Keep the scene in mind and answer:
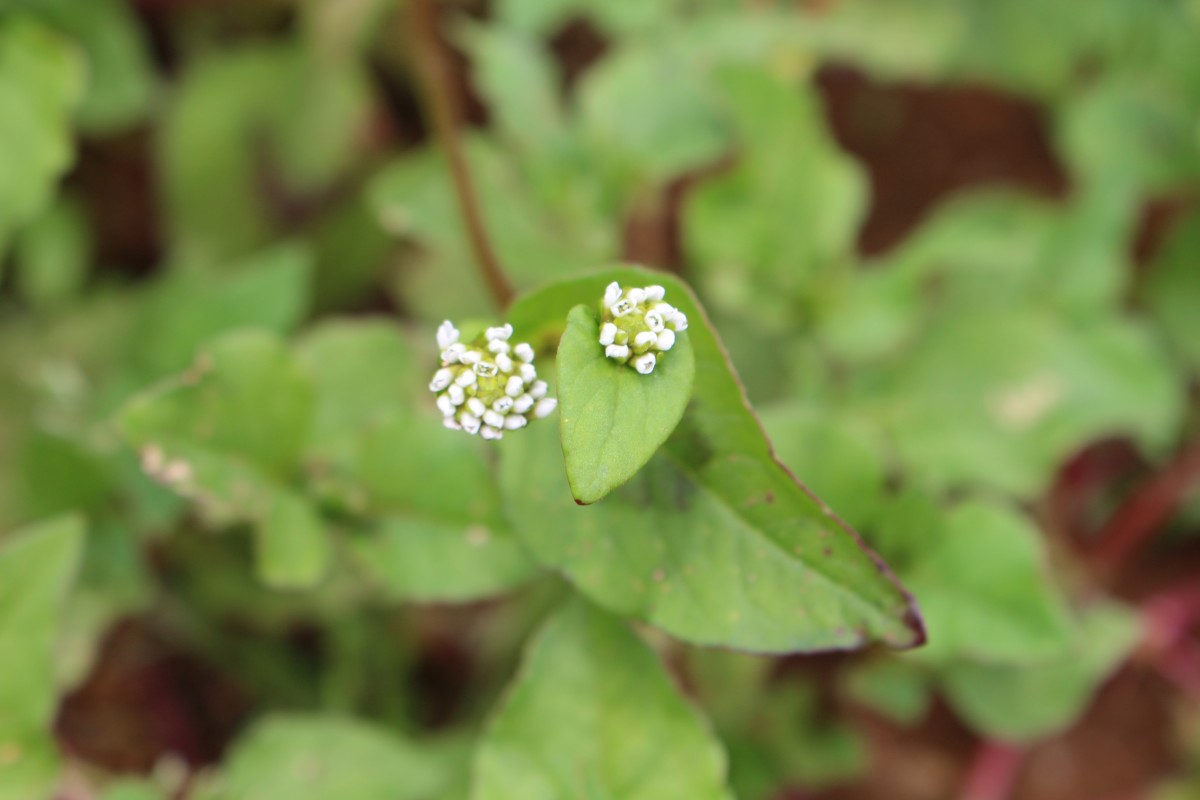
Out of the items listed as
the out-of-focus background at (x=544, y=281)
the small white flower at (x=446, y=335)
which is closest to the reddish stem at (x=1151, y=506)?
the out-of-focus background at (x=544, y=281)

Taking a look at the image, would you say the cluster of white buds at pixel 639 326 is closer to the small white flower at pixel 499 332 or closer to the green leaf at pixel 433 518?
the small white flower at pixel 499 332

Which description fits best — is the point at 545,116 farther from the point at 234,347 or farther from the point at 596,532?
the point at 596,532

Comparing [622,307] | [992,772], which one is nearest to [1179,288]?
[992,772]

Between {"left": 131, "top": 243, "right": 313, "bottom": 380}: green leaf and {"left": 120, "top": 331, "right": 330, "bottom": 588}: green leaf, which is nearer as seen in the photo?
{"left": 120, "top": 331, "right": 330, "bottom": 588}: green leaf

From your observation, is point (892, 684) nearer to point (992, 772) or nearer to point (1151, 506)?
A: point (992, 772)

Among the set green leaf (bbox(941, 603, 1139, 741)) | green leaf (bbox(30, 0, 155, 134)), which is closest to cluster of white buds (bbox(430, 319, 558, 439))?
green leaf (bbox(941, 603, 1139, 741))

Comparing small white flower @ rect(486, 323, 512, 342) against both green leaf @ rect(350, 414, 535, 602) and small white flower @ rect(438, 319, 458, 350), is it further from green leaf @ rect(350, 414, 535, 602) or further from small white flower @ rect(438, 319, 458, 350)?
green leaf @ rect(350, 414, 535, 602)
